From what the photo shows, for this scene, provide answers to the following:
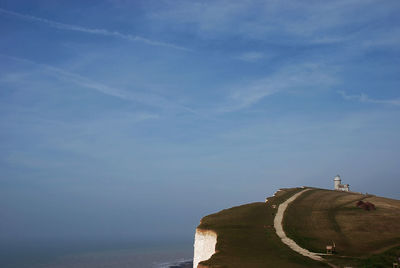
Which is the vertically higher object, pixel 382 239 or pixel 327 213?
pixel 327 213

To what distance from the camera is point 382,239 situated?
55.8m

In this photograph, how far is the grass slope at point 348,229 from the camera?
4881 centimetres

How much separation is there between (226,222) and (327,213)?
19.1 meters

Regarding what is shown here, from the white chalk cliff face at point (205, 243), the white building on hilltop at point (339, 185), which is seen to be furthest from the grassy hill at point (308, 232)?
the white building on hilltop at point (339, 185)

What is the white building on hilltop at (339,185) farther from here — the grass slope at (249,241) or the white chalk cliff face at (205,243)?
the white chalk cliff face at (205,243)

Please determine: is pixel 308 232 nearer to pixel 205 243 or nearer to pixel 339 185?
pixel 205 243

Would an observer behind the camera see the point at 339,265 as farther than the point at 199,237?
No

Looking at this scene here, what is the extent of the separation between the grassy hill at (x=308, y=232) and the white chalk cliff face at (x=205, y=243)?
1.27m

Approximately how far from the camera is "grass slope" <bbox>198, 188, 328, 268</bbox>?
4416cm

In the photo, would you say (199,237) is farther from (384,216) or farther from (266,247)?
(384,216)

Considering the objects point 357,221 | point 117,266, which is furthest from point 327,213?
point 117,266

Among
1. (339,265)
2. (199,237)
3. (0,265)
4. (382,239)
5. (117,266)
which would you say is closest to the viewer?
(339,265)

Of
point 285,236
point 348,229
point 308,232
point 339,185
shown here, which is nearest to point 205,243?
point 285,236

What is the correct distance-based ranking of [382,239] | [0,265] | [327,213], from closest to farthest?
1. [382,239]
2. [327,213]
3. [0,265]
